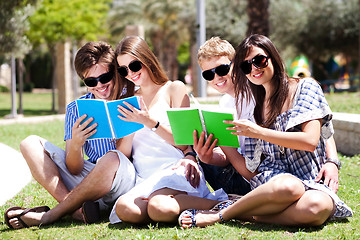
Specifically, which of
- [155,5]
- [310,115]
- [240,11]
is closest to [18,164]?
[310,115]

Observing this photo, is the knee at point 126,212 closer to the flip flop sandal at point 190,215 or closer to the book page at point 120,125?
the flip flop sandal at point 190,215

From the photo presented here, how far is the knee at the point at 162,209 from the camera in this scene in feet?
11.2

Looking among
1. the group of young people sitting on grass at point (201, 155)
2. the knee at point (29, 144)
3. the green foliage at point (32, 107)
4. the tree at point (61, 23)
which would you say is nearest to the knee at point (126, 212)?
the group of young people sitting on grass at point (201, 155)

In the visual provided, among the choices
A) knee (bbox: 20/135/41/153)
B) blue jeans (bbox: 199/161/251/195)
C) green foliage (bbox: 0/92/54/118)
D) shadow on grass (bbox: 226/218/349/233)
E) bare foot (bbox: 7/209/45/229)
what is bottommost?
green foliage (bbox: 0/92/54/118)

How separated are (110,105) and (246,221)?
1180 mm

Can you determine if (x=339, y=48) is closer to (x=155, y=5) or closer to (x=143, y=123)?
(x=155, y=5)

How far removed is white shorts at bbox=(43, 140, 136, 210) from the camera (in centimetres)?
369

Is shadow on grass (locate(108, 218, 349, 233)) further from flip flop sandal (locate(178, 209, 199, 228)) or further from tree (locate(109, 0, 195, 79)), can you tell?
tree (locate(109, 0, 195, 79))

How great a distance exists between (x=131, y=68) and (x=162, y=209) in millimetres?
1053

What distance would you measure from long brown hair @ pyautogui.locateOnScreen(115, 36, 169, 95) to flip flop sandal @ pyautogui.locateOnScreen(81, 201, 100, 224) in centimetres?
102

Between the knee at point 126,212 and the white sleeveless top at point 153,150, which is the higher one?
the white sleeveless top at point 153,150

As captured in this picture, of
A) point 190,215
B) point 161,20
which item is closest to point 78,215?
point 190,215

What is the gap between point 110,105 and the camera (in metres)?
3.52

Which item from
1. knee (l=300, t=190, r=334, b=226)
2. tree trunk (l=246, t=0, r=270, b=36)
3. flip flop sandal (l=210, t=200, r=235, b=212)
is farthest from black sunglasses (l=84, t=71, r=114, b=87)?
tree trunk (l=246, t=0, r=270, b=36)
